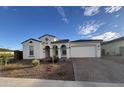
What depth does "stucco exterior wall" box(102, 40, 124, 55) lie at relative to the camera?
23320 mm

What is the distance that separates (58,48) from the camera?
788 inches

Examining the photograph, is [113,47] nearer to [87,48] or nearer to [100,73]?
[87,48]

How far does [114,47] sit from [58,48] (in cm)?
1015

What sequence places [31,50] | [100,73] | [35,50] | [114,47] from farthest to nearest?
[114,47], [31,50], [35,50], [100,73]

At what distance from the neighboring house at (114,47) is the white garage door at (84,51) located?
203 inches

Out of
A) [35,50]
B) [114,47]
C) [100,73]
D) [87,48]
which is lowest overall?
[100,73]

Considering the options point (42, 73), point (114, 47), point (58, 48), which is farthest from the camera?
point (114, 47)

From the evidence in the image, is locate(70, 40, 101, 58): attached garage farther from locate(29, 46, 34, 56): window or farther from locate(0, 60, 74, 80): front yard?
locate(0, 60, 74, 80): front yard

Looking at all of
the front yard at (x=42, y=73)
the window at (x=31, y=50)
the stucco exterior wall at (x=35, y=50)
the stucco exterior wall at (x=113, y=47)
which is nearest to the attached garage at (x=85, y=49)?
the stucco exterior wall at (x=35, y=50)

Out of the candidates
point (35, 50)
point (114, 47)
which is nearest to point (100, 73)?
point (35, 50)

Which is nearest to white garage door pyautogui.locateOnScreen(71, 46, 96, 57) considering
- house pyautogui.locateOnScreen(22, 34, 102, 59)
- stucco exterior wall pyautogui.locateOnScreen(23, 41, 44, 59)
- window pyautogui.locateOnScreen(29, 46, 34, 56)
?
house pyautogui.locateOnScreen(22, 34, 102, 59)
